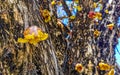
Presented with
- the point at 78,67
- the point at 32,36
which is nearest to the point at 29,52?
the point at 32,36

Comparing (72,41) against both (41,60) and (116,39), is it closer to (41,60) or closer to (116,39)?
(116,39)

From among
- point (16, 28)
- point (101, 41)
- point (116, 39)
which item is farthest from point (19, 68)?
point (116, 39)

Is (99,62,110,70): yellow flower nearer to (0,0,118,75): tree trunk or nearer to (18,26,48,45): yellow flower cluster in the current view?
(0,0,118,75): tree trunk

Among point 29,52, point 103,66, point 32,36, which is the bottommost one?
point 103,66

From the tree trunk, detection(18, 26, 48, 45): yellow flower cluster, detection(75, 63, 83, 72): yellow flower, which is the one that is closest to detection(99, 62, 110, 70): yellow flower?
the tree trunk

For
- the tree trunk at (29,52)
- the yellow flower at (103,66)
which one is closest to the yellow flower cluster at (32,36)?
the tree trunk at (29,52)

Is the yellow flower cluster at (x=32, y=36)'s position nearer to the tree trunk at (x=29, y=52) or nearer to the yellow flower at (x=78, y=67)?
the tree trunk at (x=29, y=52)

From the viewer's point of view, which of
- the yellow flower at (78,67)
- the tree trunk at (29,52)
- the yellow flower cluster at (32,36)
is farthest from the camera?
the yellow flower at (78,67)

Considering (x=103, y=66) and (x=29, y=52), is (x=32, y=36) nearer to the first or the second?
(x=29, y=52)
